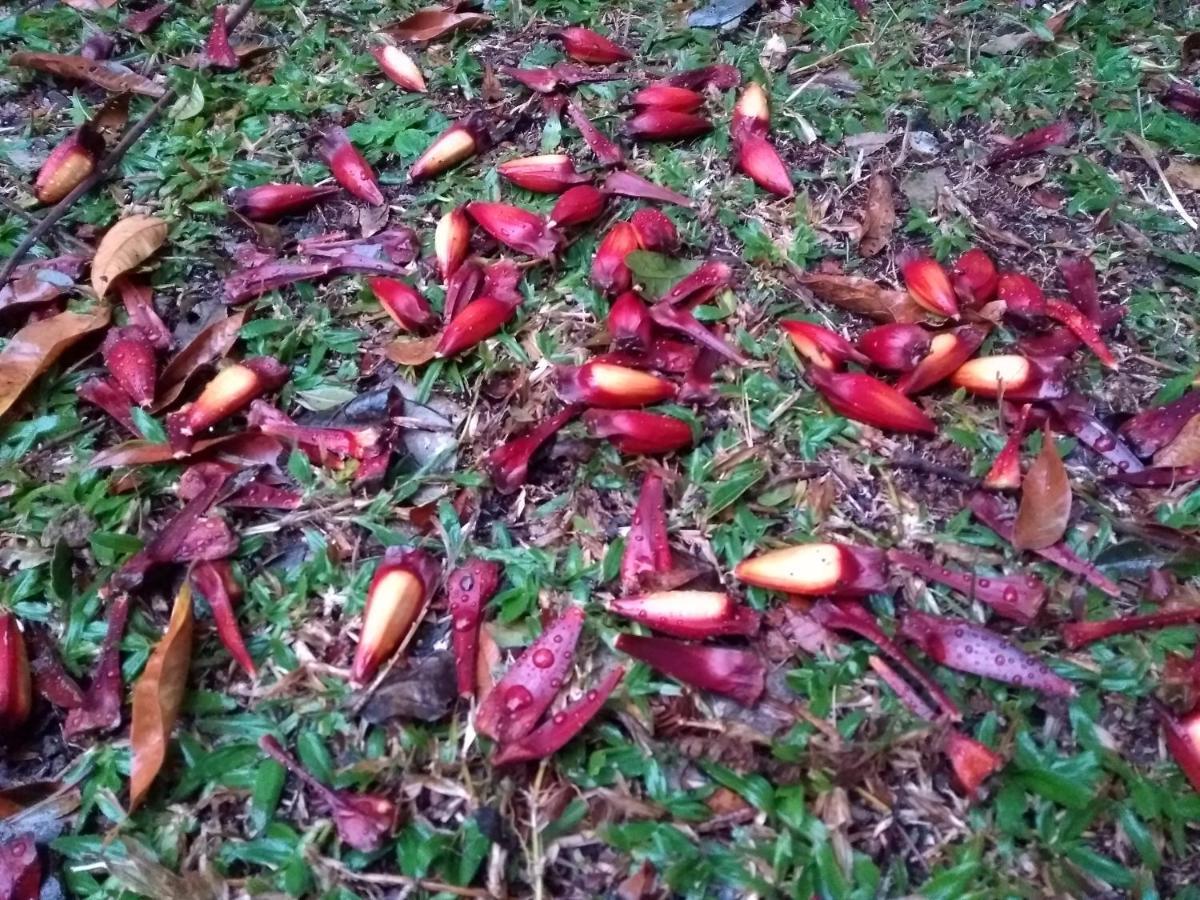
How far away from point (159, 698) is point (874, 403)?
99cm

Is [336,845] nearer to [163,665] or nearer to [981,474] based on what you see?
[163,665]

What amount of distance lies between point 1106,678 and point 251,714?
1.03 metres

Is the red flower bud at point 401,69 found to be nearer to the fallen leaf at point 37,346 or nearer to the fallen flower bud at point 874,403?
the fallen leaf at point 37,346

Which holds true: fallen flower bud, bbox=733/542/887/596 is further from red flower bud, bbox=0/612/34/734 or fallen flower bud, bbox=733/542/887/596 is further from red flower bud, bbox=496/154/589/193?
red flower bud, bbox=0/612/34/734

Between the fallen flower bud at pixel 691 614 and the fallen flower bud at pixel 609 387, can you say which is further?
the fallen flower bud at pixel 609 387

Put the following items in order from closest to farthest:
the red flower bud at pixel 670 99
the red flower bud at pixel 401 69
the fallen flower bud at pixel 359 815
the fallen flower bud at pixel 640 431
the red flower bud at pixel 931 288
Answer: the fallen flower bud at pixel 359 815, the fallen flower bud at pixel 640 431, the red flower bud at pixel 931 288, the red flower bud at pixel 670 99, the red flower bud at pixel 401 69

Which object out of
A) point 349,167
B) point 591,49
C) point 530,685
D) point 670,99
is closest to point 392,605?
point 530,685

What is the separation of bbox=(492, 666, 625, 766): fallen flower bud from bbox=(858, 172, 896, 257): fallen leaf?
0.85 meters

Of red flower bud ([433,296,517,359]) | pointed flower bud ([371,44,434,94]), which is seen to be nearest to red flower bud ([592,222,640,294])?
red flower bud ([433,296,517,359])

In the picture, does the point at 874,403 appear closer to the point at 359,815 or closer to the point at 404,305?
the point at 404,305

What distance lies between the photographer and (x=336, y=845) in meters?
1.10

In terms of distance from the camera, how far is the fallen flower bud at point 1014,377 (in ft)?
4.49

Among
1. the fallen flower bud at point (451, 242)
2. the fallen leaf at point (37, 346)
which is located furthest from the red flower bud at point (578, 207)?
the fallen leaf at point (37, 346)

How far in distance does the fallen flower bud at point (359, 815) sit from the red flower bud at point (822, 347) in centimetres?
84
